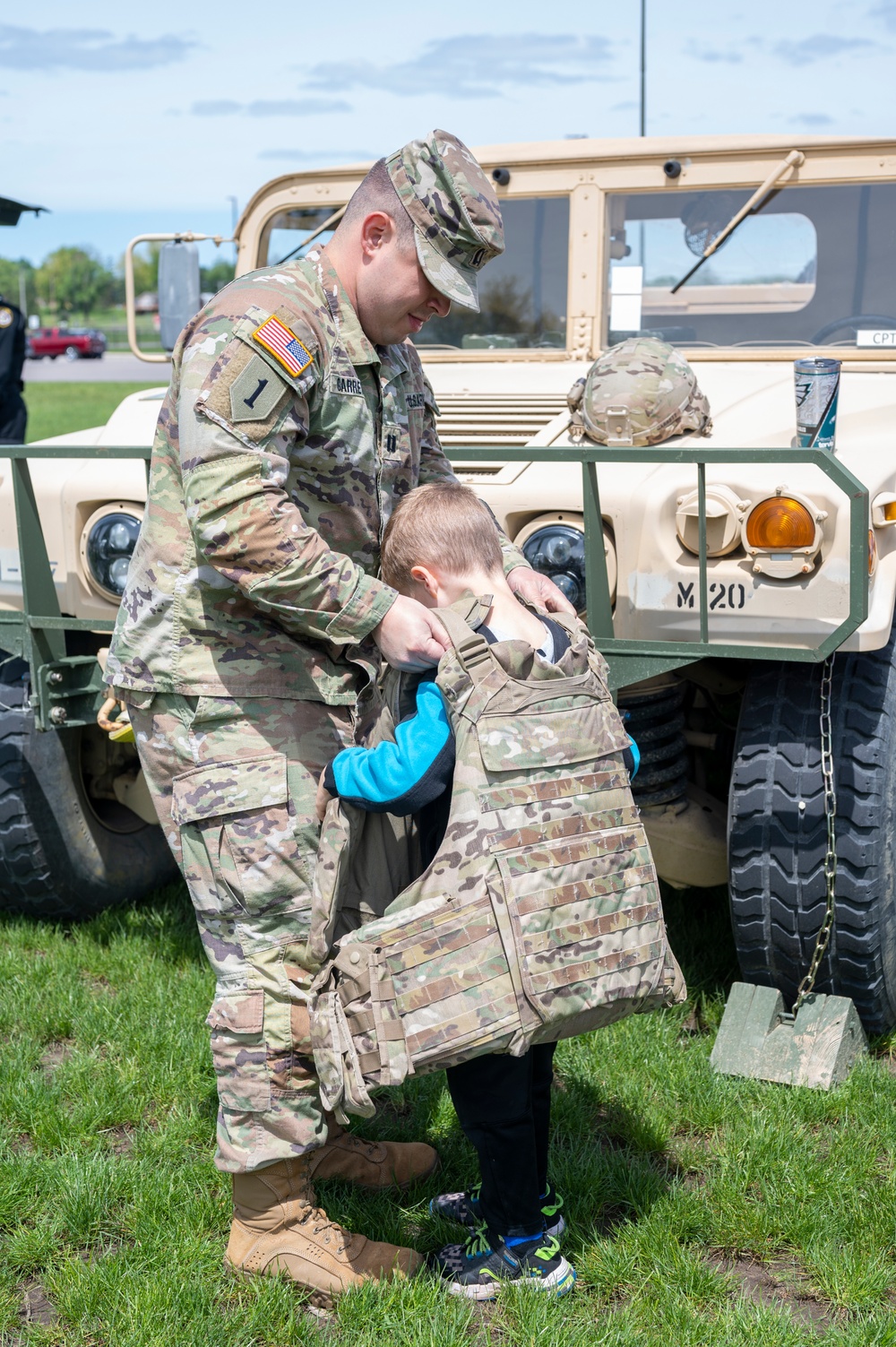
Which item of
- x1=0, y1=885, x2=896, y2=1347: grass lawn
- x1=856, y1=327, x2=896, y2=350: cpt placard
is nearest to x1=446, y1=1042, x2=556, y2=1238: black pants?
x1=0, y1=885, x2=896, y2=1347: grass lawn

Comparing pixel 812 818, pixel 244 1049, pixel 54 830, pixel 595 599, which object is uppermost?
pixel 595 599

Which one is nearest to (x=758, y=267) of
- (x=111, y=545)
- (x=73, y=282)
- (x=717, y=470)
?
(x=717, y=470)

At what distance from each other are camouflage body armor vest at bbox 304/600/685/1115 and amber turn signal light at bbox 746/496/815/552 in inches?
30.7

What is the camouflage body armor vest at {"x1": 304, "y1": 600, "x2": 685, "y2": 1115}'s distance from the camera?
2068 mm

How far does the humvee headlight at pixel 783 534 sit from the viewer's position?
2.78m

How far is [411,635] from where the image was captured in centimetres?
214

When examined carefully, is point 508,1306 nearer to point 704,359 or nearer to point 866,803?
point 866,803

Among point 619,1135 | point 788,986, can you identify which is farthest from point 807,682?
point 619,1135

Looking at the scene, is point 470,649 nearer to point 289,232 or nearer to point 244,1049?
point 244,1049

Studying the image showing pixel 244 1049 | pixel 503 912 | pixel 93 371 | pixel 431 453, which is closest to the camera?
pixel 503 912

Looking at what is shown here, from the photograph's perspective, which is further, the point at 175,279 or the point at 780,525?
the point at 175,279

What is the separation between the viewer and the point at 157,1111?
3.05m

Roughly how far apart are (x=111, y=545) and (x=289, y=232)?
1.81 metres

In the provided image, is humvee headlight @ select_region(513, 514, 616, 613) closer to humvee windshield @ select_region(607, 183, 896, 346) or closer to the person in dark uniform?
humvee windshield @ select_region(607, 183, 896, 346)
